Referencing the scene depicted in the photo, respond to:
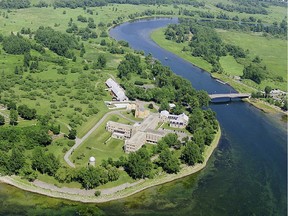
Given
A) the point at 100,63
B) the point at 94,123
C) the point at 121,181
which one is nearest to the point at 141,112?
the point at 94,123

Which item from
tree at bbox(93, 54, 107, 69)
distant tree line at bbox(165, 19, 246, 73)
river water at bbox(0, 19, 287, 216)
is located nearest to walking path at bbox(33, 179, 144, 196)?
river water at bbox(0, 19, 287, 216)

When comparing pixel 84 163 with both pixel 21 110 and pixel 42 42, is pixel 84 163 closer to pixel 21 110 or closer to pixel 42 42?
pixel 21 110

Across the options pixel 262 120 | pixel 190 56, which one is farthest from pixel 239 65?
pixel 262 120

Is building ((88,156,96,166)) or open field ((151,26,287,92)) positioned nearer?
building ((88,156,96,166))

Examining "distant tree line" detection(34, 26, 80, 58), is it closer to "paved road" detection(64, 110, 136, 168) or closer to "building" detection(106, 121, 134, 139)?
"paved road" detection(64, 110, 136, 168)

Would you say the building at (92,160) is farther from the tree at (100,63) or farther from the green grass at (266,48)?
the green grass at (266,48)

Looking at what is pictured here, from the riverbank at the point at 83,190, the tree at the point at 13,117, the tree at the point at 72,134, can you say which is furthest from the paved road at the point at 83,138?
the tree at the point at 13,117
